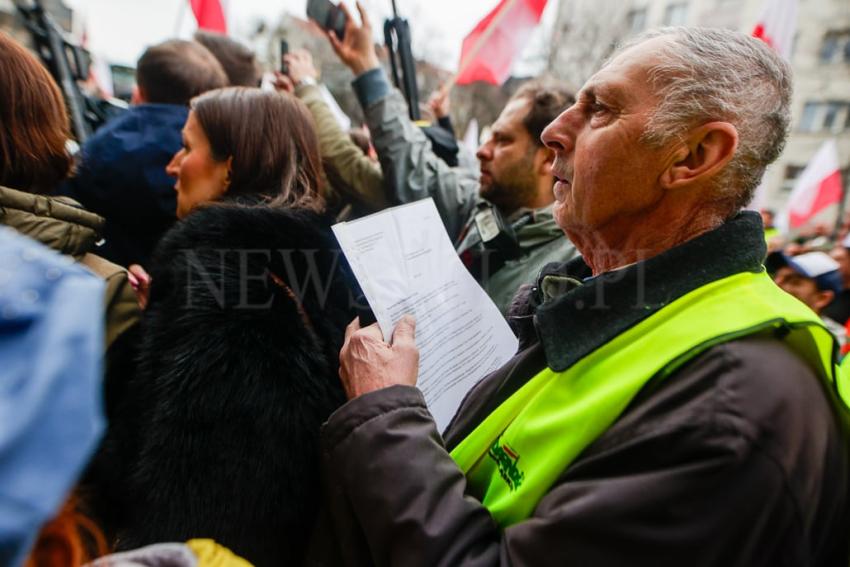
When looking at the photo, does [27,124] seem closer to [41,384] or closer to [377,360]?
[377,360]

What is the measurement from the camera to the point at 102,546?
65 centimetres

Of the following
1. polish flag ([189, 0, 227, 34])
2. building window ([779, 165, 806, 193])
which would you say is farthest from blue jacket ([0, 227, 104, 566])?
building window ([779, 165, 806, 193])

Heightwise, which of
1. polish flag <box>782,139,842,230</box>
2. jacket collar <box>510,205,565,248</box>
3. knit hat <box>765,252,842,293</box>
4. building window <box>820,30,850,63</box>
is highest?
jacket collar <box>510,205,565,248</box>

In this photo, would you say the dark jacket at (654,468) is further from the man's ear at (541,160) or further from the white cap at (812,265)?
the white cap at (812,265)

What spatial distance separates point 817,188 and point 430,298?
270 inches

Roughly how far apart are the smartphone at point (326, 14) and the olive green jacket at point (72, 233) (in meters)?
1.39

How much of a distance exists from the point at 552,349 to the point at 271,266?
28.2 inches

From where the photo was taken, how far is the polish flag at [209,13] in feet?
10.8

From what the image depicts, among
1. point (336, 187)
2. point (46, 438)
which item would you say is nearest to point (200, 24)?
point (336, 187)

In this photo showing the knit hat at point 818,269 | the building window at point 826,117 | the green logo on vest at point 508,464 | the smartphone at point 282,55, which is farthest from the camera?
the building window at point 826,117

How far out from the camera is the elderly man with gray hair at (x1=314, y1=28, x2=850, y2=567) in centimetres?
71

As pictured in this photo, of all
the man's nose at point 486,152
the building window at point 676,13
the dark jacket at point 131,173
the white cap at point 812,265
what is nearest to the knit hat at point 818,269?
the white cap at point 812,265

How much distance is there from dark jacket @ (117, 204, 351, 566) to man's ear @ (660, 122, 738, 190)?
893mm

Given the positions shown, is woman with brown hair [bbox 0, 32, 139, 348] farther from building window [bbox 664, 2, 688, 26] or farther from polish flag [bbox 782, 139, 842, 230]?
building window [bbox 664, 2, 688, 26]
